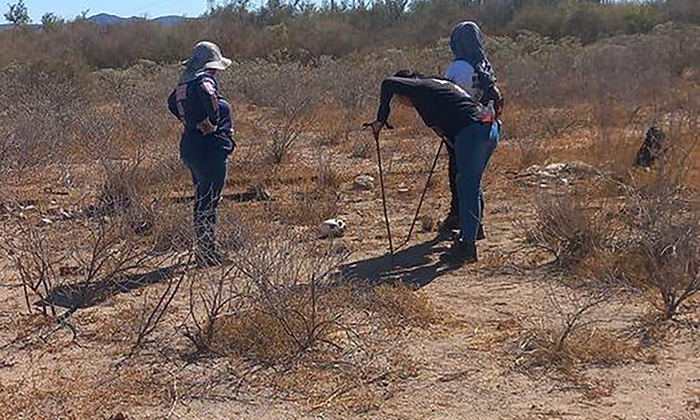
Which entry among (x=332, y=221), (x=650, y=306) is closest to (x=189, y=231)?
(x=332, y=221)

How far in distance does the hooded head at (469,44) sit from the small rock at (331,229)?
6.14ft

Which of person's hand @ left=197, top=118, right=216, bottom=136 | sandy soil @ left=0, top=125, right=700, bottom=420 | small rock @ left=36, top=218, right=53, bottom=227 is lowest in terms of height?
sandy soil @ left=0, top=125, right=700, bottom=420

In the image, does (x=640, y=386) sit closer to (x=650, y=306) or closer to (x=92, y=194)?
(x=650, y=306)

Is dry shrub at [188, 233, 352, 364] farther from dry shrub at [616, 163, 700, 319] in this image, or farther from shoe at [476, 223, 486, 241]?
shoe at [476, 223, 486, 241]

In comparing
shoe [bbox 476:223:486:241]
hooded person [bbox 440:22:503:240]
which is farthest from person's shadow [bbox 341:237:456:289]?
hooded person [bbox 440:22:503:240]

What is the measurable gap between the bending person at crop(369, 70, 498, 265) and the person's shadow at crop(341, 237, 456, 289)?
220 mm

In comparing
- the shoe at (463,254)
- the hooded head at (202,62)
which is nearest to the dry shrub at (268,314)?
the shoe at (463,254)

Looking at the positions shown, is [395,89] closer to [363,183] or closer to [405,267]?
[405,267]

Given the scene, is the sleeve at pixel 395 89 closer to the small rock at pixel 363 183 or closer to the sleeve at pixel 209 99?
the sleeve at pixel 209 99

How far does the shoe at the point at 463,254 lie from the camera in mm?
7402

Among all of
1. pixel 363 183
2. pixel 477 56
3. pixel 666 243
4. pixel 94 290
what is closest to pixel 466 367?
pixel 666 243

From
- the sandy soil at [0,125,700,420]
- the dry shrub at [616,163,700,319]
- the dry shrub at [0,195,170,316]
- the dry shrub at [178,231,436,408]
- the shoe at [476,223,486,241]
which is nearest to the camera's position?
the sandy soil at [0,125,700,420]

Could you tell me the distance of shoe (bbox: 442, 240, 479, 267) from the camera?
7402 mm

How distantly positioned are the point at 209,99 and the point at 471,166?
6.52 feet
